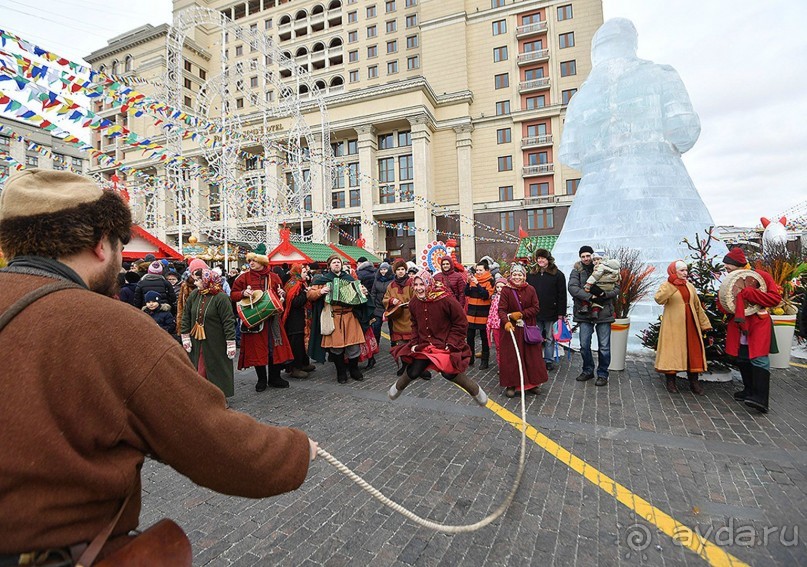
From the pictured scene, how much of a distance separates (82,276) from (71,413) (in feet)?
1.48

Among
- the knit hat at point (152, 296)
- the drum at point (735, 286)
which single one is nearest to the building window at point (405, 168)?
the knit hat at point (152, 296)

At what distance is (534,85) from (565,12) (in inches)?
300

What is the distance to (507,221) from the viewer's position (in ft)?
125

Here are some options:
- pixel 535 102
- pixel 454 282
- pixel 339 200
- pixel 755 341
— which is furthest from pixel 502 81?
pixel 755 341

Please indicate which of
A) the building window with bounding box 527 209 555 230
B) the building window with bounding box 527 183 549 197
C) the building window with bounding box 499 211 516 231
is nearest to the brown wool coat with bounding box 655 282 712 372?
the building window with bounding box 527 209 555 230

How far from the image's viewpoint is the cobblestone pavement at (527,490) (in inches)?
104

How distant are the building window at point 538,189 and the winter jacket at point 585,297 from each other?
33595mm

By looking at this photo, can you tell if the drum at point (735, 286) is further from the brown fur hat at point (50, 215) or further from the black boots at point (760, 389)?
the brown fur hat at point (50, 215)

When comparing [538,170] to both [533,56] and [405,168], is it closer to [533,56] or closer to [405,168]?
[533,56]

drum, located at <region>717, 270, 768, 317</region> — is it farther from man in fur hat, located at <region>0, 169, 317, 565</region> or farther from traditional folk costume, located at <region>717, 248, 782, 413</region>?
man in fur hat, located at <region>0, 169, 317, 565</region>

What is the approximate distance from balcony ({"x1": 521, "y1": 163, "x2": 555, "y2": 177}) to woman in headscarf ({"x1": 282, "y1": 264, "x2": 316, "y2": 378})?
3490 cm

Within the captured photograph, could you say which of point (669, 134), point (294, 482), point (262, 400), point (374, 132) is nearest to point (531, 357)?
point (262, 400)

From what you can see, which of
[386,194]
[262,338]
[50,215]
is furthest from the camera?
[386,194]

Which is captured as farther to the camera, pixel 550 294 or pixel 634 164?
pixel 634 164
